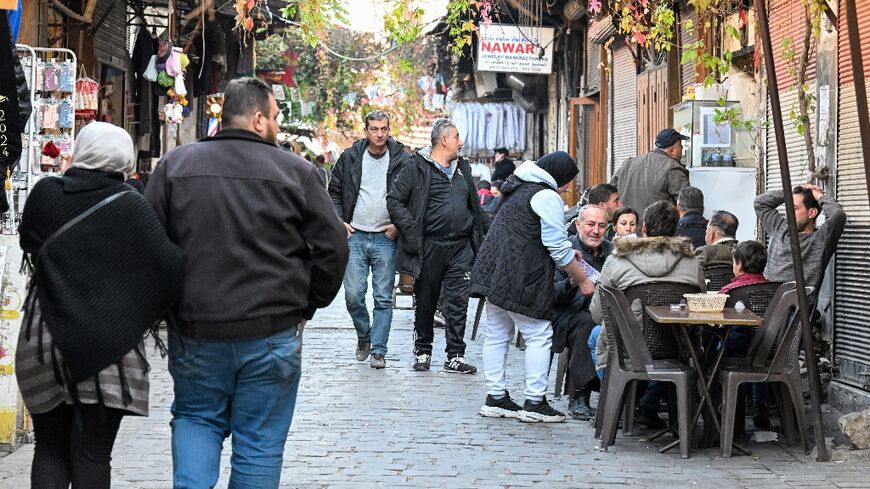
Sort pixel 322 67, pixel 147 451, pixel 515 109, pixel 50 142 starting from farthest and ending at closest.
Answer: pixel 322 67 → pixel 515 109 → pixel 50 142 → pixel 147 451

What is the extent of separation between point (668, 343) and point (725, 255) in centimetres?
149

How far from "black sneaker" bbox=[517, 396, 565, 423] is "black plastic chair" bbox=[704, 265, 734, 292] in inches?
57.9

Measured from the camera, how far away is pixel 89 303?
4.77m

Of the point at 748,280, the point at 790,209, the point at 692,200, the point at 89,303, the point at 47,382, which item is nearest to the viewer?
the point at 89,303

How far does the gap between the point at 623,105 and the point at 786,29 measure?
701 centimetres

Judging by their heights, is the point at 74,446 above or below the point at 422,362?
above

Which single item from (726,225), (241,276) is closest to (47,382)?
(241,276)

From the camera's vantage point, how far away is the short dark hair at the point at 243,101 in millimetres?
4934

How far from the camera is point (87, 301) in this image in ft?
15.6

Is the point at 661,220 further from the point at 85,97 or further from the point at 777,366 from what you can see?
the point at 85,97

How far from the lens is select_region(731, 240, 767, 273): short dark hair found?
27.9 feet

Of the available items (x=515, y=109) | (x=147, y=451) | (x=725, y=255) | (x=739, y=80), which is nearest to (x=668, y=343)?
(x=725, y=255)

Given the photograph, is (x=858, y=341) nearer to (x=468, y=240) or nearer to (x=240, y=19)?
(x=468, y=240)

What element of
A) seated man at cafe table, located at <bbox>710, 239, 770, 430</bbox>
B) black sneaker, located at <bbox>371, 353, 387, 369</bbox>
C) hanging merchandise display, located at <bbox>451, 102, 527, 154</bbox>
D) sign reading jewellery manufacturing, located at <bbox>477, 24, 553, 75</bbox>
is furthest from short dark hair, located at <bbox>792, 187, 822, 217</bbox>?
hanging merchandise display, located at <bbox>451, 102, 527, 154</bbox>
